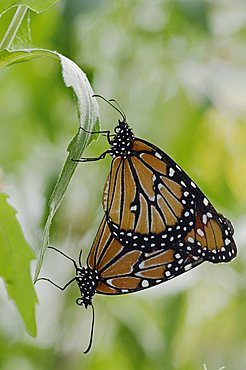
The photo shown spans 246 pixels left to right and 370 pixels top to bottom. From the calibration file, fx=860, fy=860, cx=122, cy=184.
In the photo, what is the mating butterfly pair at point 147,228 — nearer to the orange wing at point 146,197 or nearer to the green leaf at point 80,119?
the orange wing at point 146,197

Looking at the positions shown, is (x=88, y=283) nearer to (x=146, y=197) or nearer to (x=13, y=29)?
(x=146, y=197)

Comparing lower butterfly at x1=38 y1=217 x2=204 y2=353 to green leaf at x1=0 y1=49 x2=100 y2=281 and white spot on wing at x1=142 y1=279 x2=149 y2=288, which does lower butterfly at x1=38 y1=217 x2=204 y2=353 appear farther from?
green leaf at x1=0 y1=49 x2=100 y2=281

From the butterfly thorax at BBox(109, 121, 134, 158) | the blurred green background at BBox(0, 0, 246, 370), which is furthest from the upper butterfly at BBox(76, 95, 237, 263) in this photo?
the blurred green background at BBox(0, 0, 246, 370)

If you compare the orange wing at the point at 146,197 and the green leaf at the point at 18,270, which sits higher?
the orange wing at the point at 146,197

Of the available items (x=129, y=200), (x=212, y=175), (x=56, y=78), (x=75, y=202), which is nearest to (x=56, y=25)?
(x=56, y=78)

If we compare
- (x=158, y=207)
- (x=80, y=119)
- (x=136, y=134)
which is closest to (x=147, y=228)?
(x=158, y=207)

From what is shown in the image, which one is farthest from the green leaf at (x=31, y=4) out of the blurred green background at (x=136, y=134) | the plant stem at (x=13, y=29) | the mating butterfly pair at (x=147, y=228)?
the blurred green background at (x=136, y=134)

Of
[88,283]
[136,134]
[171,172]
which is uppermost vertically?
[136,134]
